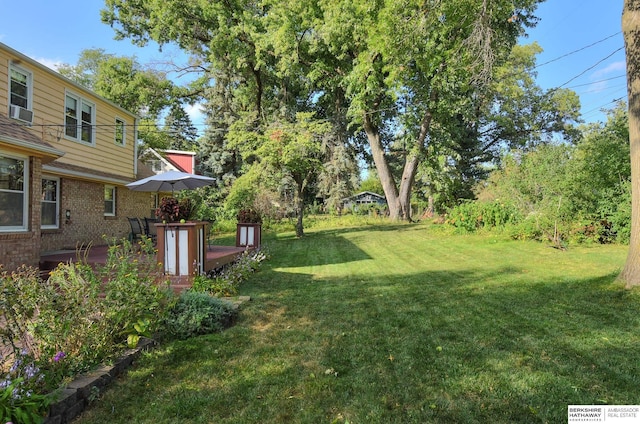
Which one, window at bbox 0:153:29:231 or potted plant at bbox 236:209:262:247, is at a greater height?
window at bbox 0:153:29:231

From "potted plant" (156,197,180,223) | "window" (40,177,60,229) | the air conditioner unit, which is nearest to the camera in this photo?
"potted plant" (156,197,180,223)

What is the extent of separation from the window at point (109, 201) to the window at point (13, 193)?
208 inches

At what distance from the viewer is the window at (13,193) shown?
668 centimetres

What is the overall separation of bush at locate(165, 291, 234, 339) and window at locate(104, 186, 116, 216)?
31.6 ft

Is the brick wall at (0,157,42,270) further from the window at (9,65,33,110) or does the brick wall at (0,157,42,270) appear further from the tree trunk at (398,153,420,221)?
the tree trunk at (398,153,420,221)

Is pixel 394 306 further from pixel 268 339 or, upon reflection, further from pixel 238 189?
pixel 238 189

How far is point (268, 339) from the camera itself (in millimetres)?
3902

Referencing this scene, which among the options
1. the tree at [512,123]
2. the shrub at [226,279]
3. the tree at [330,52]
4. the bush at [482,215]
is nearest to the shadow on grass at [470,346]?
the shrub at [226,279]

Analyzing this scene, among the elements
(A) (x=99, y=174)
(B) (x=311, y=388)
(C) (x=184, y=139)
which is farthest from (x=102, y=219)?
(C) (x=184, y=139)

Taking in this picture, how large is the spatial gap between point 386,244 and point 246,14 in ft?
48.9

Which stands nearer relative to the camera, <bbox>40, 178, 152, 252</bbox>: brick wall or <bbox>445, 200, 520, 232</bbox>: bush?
<bbox>40, 178, 152, 252</bbox>: brick wall

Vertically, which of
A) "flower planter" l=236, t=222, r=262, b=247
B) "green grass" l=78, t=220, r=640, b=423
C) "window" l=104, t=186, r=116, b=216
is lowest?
"green grass" l=78, t=220, r=640, b=423

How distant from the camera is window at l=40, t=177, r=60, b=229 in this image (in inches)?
376

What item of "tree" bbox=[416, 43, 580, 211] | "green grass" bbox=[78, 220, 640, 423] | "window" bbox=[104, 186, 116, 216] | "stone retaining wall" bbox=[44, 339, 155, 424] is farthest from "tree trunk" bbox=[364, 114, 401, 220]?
"stone retaining wall" bbox=[44, 339, 155, 424]
